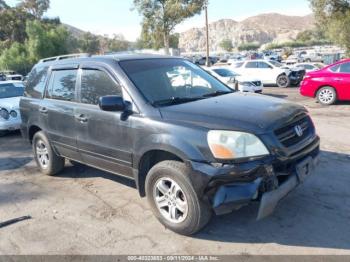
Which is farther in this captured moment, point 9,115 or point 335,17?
point 335,17

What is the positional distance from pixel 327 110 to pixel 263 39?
18001 centimetres

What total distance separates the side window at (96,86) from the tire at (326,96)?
A: 30.5ft

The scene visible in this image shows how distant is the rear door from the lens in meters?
4.82

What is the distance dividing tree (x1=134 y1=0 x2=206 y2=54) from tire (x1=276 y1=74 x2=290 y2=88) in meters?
11.8

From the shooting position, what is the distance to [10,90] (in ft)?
33.8

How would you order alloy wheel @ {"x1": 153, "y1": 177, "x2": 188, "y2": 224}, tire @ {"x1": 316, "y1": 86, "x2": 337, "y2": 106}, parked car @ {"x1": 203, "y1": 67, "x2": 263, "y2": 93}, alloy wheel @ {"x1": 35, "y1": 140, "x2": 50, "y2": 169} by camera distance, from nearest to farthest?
alloy wheel @ {"x1": 153, "y1": 177, "x2": 188, "y2": 224}
alloy wheel @ {"x1": 35, "y1": 140, "x2": 50, "y2": 169}
tire @ {"x1": 316, "y1": 86, "x2": 337, "y2": 106}
parked car @ {"x1": 203, "y1": 67, "x2": 263, "y2": 93}

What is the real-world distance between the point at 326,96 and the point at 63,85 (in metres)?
9.33

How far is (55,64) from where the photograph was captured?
5.33 m

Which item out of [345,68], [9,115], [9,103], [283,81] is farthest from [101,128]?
[283,81]

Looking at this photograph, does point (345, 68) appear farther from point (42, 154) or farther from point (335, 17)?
point (335, 17)

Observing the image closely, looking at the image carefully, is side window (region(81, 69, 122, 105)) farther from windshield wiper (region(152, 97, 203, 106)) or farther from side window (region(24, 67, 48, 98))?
side window (region(24, 67, 48, 98))

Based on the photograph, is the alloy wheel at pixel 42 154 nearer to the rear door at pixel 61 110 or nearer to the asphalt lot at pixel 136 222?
the asphalt lot at pixel 136 222


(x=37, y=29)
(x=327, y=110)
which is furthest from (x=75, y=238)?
(x=37, y=29)

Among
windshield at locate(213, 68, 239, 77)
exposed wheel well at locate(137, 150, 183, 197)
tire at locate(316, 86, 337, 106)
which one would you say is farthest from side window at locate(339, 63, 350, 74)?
exposed wheel well at locate(137, 150, 183, 197)
